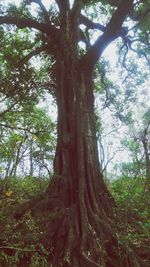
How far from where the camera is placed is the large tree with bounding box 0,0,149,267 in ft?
17.6

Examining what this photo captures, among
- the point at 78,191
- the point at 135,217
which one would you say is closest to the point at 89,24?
the point at 78,191

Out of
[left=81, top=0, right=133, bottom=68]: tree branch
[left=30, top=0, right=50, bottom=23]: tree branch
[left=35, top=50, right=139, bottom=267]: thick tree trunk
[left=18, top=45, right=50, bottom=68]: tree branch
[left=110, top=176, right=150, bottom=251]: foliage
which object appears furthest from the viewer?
[left=18, top=45, right=50, bottom=68]: tree branch

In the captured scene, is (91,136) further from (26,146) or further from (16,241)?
(26,146)

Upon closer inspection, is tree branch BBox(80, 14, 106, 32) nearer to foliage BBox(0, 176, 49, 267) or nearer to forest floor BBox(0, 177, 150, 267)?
forest floor BBox(0, 177, 150, 267)

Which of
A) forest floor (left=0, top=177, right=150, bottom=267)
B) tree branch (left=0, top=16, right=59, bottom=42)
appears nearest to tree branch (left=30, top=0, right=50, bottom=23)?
tree branch (left=0, top=16, right=59, bottom=42)

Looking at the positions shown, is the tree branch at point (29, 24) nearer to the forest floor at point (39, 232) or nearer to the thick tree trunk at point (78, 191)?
the thick tree trunk at point (78, 191)

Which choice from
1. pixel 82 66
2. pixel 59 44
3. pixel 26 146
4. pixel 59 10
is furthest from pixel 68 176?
pixel 26 146

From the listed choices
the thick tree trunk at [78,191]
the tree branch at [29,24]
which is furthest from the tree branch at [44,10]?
the thick tree trunk at [78,191]

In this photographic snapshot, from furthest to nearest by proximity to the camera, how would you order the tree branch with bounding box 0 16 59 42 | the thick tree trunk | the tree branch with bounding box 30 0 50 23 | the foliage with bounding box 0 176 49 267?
the tree branch with bounding box 30 0 50 23 → the tree branch with bounding box 0 16 59 42 → the thick tree trunk → the foliage with bounding box 0 176 49 267

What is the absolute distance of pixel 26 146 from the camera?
18.1m

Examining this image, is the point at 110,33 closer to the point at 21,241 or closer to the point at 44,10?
the point at 44,10

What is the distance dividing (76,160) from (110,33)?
2896 mm

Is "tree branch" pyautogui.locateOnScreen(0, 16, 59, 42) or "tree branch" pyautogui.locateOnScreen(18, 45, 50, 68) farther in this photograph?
"tree branch" pyautogui.locateOnScreen(18, 45, 50, 68)

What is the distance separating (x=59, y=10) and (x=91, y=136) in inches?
166
